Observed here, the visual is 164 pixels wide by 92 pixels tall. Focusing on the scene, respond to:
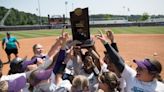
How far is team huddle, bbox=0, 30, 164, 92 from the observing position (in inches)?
173

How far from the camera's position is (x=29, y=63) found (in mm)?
5906

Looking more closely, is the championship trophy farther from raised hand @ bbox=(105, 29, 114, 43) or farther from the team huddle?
raised hand @ bbox=(105, 29, 114, 43)

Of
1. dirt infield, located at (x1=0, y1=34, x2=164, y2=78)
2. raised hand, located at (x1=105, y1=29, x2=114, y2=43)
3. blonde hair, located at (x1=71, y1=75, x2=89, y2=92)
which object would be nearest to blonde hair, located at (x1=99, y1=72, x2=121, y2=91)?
blonde hair, located at (x1=71, y1=75, x2=89, y2=92)

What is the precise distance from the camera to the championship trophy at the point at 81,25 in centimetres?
543

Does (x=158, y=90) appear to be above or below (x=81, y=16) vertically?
below

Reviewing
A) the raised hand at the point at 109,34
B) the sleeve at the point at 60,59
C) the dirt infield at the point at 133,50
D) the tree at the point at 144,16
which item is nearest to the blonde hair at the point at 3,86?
the sleeve at the point at 60,59

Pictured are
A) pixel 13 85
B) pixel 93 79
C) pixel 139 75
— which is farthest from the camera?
pixel 93 79

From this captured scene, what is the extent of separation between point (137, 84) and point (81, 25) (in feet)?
4.43

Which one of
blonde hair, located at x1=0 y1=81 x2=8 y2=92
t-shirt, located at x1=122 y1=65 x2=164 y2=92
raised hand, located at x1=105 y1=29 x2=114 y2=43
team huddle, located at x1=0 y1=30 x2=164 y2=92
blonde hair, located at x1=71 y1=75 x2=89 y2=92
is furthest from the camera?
raised hand, located at x1=105 y1=29 x2=114 y2=43

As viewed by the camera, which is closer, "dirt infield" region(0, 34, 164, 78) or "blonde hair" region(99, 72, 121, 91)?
"blonde hair" region(99, 72, 121, 91)

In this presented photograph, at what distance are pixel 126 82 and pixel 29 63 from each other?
1778mm

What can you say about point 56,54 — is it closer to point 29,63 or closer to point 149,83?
point 29,63

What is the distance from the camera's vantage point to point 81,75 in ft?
16.6

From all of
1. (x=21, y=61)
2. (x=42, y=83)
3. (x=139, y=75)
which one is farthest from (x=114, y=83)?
(x=21, y=61)
